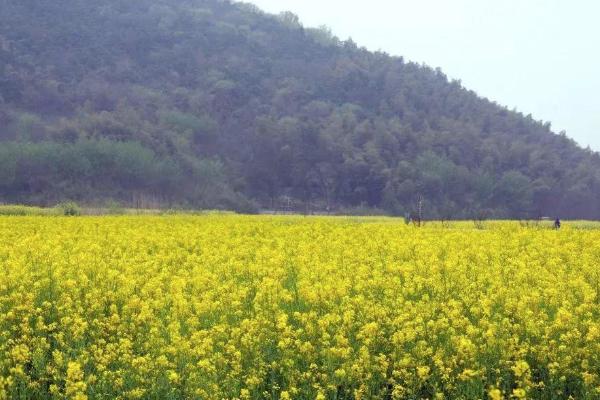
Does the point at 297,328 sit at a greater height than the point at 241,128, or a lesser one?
lesser

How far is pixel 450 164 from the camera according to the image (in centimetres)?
9500

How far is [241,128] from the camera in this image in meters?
103

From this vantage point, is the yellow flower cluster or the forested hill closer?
the yellow flower cluster

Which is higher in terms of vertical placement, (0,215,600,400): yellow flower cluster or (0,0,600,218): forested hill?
(0,0,600,218): forested hill

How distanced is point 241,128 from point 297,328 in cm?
9355

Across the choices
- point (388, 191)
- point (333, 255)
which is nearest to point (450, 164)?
point (388, 191)

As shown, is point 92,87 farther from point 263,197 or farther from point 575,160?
point 575,160

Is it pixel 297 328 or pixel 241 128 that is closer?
pixel 297 328

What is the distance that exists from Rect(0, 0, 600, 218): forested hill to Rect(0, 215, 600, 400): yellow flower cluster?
60.9m

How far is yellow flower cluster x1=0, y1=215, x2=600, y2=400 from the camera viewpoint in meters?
8.89

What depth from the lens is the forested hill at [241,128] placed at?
81125 mm

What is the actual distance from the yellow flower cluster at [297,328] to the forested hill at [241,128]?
200ft

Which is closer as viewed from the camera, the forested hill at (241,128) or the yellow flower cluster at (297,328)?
the yellow flower cluster at (297,328)

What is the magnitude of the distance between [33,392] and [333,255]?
308 inches
